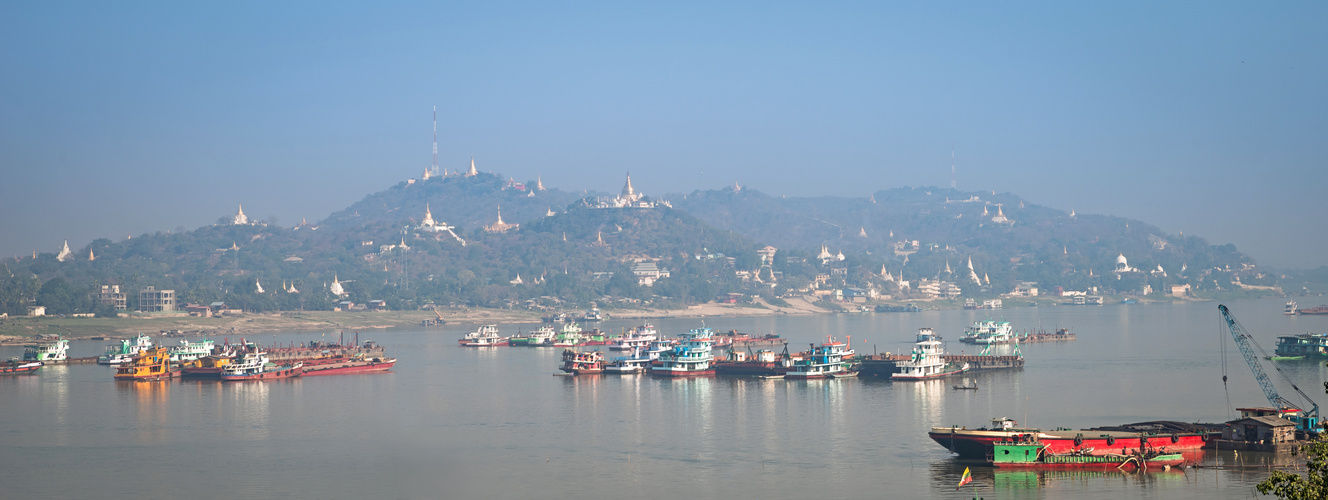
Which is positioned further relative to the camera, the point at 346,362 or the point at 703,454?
the point at 346,362

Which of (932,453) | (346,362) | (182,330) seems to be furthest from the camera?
(182,330)

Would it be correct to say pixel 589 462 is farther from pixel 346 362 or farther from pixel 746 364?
pixel 346 362

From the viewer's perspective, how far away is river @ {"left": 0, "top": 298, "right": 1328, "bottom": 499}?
1517 inches

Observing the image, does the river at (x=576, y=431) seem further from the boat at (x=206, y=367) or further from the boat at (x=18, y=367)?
the boat at (x=206, y=367)

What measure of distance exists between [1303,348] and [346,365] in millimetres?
61571

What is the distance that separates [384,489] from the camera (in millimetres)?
38375

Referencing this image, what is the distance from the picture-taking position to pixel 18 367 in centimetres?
8306

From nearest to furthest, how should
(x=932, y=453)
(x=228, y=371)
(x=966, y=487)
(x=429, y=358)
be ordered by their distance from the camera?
1. (x=966, y=487)
2. (x=932, y=453)
3. (x=228, y=371)
4. (x=429, y=358)

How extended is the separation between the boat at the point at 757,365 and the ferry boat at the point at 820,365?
73cm

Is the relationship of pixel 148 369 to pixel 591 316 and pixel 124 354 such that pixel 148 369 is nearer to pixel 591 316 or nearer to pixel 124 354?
pixel 124 354

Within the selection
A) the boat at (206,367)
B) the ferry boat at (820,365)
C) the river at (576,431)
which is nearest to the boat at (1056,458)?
the river at (576,431)

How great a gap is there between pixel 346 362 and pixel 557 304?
116639 mm

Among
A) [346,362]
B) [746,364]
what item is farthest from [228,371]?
[746,364]

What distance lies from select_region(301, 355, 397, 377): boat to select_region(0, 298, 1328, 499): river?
8.59 feet
